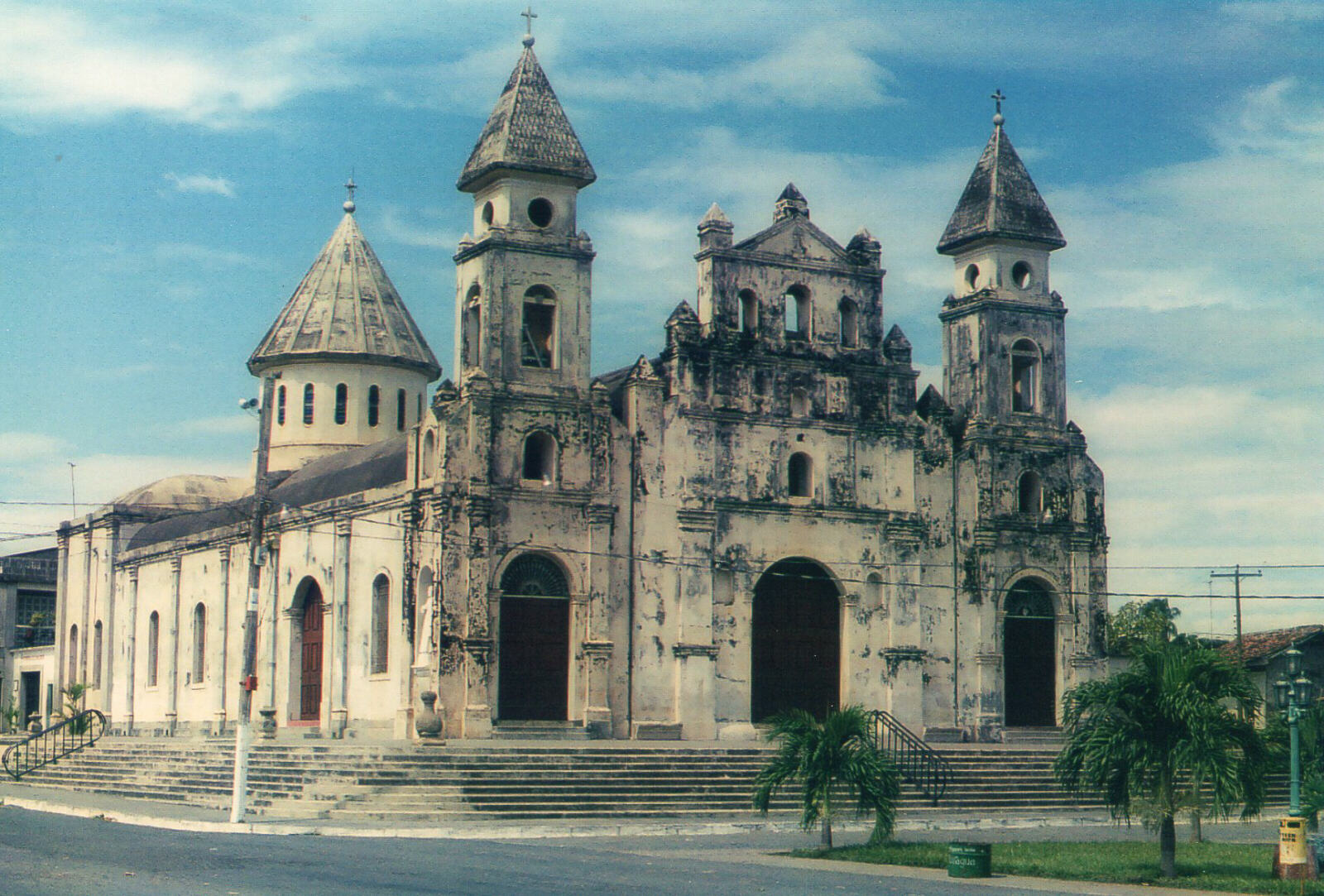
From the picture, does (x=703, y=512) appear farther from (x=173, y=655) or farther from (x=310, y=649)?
(x=173, y=655)

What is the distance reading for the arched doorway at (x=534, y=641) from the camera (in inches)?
1582

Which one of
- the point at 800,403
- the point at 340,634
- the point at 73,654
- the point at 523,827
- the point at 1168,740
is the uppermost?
the point at 800,403

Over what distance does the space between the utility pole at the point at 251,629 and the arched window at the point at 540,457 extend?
7.91 m

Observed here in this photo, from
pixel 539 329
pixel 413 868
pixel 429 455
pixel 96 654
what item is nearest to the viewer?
pixel 413 868

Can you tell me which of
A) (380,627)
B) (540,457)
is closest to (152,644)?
(380,627)

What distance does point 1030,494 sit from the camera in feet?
155

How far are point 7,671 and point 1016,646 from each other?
40.5 meters

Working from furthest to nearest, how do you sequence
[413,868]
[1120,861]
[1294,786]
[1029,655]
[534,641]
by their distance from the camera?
[1029,655] → [534,641] → [1120,861] → [1294,786] → [413,868]

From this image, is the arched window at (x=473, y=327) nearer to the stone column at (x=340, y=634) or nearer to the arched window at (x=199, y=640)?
the stone column at (x=340, y=634)

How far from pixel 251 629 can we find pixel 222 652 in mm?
17765

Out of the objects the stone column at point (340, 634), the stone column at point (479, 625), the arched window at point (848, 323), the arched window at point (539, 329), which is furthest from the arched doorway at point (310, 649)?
the arched window at point (848, 323)

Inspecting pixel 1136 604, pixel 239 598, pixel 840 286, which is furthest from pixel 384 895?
pixel 1136 604

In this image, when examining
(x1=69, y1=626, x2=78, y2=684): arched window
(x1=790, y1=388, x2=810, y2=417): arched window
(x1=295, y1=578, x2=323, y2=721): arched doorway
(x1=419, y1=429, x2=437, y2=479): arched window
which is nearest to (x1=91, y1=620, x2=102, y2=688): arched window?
(x1=69, y1=626, x2=78, y2=684): arched window

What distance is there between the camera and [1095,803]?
39.1m
